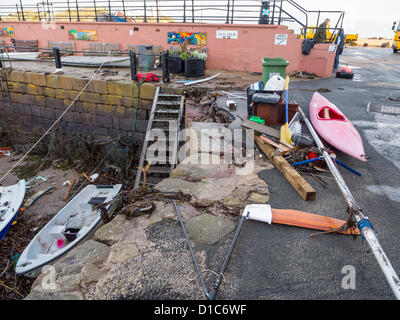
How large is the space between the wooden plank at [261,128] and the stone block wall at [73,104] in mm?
3746

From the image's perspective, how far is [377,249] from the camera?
2.35 meters

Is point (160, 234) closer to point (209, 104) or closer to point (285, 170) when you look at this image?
point (285, 170)

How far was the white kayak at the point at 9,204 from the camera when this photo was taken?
564 centimetres

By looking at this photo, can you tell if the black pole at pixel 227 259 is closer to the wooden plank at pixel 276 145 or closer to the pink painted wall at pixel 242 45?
the wooden plank at pixel 276 145

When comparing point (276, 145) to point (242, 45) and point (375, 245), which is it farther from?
point (242, 45)

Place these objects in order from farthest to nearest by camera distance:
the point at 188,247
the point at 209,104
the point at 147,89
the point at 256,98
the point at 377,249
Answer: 1. the point at 147,89
2. the point at 209,104
3. the point at 256,98
4. the point at 188,247
5. the point at 377,249

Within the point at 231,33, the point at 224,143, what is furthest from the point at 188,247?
the point at 231,33

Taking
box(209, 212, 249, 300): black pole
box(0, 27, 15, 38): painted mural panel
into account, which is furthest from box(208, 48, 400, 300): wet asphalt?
box(0, 27, 15, 38): painted mural panel

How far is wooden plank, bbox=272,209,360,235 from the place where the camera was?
120 inches

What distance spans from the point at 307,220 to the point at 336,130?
8.38ft

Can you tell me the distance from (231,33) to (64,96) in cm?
685

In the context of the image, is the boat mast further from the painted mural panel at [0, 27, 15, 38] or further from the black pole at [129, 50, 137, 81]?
the painted mural panel at [0, 27, 15, 38]

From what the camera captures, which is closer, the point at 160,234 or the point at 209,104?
the point at 160,234

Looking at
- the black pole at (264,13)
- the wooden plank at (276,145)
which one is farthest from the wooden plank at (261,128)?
the black pole at (264,13)
